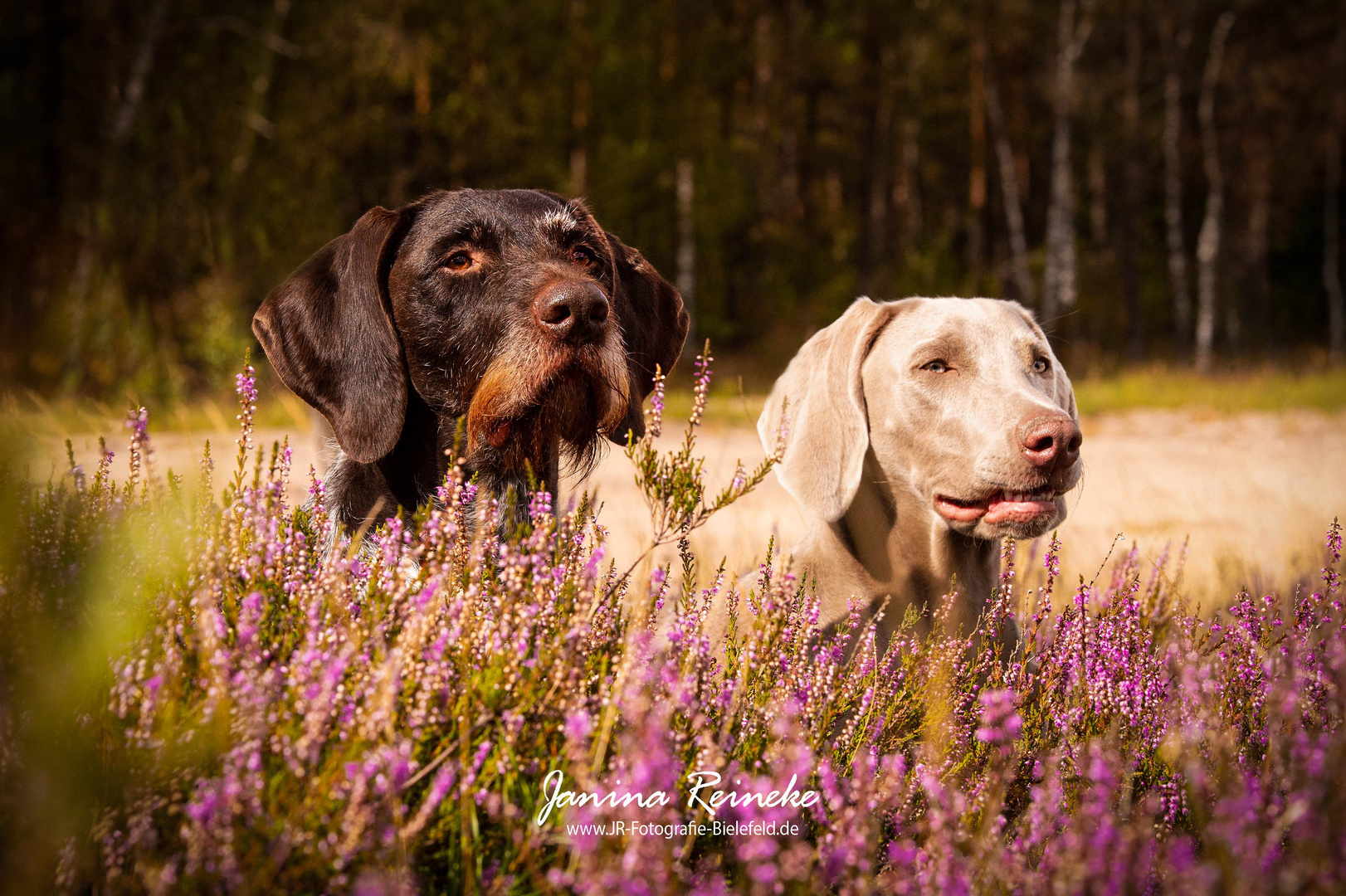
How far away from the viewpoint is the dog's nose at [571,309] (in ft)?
9.79

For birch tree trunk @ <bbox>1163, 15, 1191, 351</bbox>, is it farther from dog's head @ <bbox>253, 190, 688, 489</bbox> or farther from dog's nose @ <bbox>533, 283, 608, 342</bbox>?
dog's nose @ <bbox>533, 283, 608, 342</bbox>

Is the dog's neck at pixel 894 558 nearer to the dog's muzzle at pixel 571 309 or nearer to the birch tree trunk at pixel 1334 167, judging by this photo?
the dog's muzzle at pixel 571 309

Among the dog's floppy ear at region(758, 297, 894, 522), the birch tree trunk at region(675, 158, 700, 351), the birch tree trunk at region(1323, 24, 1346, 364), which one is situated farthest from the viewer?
Result: the birch tree trunk at region(1323, 24, 1346, 364)

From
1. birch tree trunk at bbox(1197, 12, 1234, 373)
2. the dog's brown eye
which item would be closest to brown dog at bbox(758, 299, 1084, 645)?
the dog's brown eye

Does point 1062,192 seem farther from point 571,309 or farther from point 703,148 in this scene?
point 571,309

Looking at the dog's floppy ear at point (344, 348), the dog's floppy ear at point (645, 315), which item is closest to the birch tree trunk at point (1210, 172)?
the dog's floppy ear at point (645, 315)

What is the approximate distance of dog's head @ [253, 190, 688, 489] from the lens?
122 inches

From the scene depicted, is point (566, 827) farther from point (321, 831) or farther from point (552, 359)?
point (552, 359)

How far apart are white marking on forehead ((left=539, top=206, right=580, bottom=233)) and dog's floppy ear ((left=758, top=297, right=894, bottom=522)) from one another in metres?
1.07

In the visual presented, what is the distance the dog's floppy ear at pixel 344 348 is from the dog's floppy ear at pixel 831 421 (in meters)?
1.32

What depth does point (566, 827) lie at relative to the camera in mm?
1619

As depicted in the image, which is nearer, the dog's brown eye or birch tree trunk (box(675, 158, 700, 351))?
the dog's brown eye

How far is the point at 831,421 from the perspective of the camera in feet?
10.8

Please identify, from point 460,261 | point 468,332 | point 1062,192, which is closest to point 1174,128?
point 1062,192
